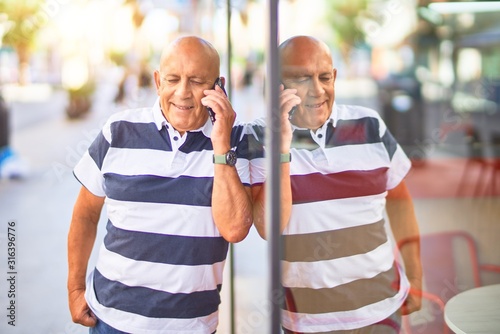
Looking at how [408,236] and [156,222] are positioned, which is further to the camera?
[408,236]

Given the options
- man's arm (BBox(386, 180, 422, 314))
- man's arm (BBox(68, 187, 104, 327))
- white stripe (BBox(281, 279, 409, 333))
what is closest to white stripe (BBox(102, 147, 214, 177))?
man's arm (BBox(68, 187, 104, 327))

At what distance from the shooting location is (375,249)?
6.53 feet

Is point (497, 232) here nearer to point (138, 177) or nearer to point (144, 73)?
point (144, 73)

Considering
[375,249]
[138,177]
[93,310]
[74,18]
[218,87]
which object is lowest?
[93,310]

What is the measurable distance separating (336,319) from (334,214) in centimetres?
37

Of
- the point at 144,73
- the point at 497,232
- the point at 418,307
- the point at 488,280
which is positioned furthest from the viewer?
the point at 497,232

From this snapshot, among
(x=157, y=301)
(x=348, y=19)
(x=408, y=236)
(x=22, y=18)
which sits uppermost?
(x=348, y=19)

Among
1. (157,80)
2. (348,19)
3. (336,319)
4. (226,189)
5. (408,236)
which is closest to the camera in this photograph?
(226,189)

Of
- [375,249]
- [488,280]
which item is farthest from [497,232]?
[375,249]

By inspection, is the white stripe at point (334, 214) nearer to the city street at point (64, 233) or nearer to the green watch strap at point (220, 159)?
the city street at point (64, 233)

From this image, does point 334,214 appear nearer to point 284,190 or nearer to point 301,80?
point 284,190

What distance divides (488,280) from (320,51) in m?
1.53

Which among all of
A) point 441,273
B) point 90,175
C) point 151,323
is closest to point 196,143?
point 90,175

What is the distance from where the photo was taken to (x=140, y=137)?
1.82 metres
